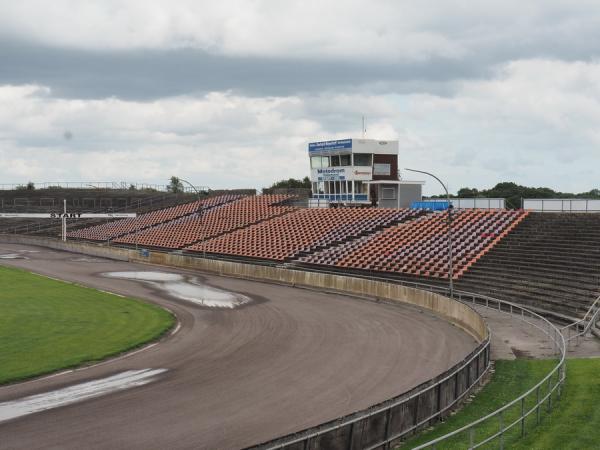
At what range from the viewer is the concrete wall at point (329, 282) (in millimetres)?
31703

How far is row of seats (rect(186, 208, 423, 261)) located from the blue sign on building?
24.7 ft

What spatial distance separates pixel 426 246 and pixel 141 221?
49.8 m

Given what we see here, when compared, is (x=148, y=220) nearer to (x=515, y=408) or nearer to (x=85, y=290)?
(x=85, y=290)

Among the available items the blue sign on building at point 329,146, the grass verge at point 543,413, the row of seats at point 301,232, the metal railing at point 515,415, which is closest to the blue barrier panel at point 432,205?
the row of seats at point 301,232

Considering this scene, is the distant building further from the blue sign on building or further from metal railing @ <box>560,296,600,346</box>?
metal railing @ <box>560,296,600,346</box>

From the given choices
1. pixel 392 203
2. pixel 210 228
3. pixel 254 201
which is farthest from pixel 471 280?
pixel 254 201

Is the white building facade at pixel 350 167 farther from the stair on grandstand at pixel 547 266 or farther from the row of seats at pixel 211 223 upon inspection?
the stair on grandstand at pixel 547 266

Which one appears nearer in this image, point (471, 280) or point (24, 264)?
point (471, 280)

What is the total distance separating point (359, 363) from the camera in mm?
24062

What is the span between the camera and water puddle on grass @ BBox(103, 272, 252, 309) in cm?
3941

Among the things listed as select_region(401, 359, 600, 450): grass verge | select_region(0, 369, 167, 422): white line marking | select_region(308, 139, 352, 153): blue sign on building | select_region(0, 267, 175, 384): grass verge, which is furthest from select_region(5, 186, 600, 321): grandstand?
select_region(0, 369, 167, 422): white line marking

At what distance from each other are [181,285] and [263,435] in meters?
32.4

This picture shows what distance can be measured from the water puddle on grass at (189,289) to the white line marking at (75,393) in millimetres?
15109

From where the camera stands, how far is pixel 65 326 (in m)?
31.0
